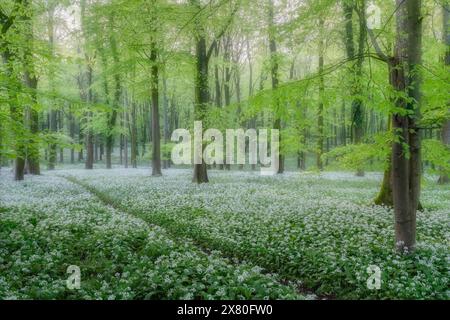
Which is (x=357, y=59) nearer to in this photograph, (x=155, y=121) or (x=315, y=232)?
(x=315, y=232)

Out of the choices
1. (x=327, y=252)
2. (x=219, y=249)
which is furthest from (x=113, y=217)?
(x=327, y=252)

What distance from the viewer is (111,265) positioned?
7.73 metres

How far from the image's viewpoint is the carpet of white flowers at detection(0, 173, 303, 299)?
642 cm

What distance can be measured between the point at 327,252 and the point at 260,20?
20.0 m

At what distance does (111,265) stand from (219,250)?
127 inches

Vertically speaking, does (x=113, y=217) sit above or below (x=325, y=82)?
below

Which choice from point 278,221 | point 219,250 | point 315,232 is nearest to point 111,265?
point 219,250

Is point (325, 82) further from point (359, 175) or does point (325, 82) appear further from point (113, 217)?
point (359, 175)

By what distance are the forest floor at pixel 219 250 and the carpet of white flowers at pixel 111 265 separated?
1.0 inches

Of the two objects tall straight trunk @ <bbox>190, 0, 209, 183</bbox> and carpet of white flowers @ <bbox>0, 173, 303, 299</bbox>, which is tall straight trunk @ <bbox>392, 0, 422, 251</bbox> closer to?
carpet of white flowers @ <bbox>0, 173, 303, 299</bbox>

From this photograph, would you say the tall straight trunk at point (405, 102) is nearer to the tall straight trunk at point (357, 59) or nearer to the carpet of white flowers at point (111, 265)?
the tall straight trunk at point (357, 59)

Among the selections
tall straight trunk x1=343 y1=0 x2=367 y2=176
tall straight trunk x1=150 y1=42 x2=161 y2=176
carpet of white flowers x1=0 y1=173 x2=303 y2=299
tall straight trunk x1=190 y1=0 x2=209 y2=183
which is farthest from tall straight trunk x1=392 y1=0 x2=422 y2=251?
tall straight trunk x1=150 y1=42 x2=161 y2=176

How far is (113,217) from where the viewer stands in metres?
12.5
